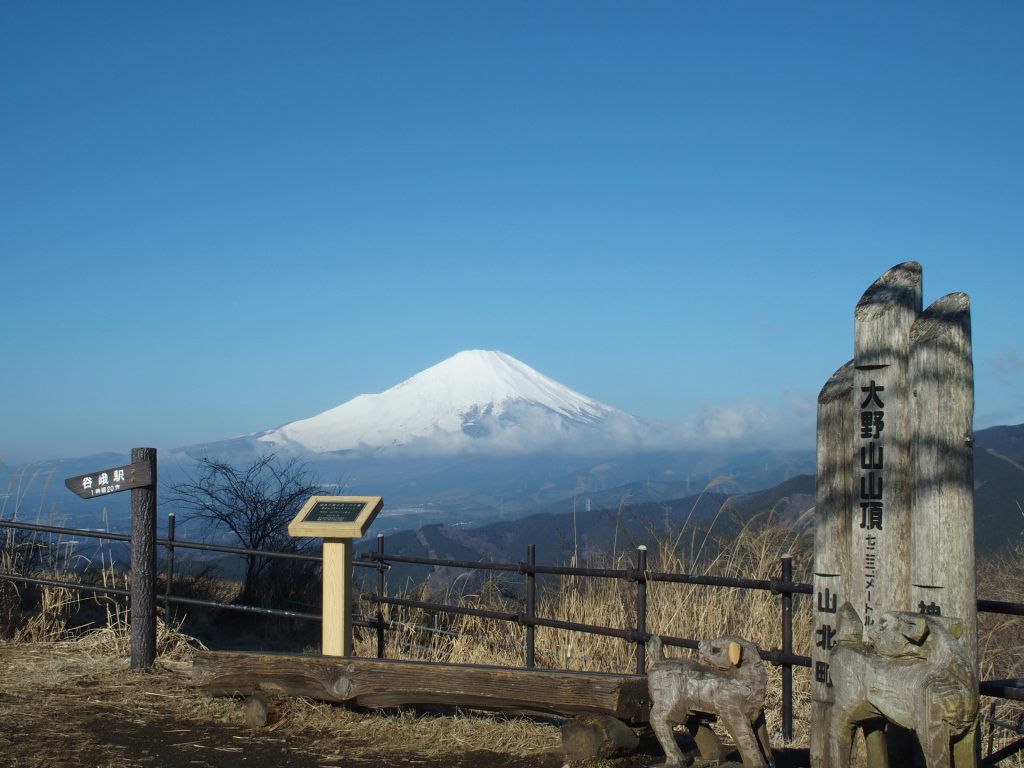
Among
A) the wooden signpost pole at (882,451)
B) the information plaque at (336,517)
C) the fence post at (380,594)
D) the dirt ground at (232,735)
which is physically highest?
the wooden signpost pole at (882,451)

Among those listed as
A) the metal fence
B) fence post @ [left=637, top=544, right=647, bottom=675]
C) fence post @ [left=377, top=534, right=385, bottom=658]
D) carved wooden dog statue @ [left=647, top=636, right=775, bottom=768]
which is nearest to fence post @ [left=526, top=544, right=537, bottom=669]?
the metal fence

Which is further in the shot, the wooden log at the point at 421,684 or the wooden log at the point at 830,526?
Answer: the wooden log at the point at 421,684

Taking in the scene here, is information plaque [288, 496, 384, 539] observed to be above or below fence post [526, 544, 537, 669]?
above

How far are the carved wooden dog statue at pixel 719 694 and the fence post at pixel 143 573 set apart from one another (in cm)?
445

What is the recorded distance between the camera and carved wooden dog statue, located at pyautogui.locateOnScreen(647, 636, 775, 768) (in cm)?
394

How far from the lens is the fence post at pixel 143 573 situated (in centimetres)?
721

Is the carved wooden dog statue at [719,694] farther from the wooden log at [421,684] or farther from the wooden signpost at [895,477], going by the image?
the wooden log at [421,684]

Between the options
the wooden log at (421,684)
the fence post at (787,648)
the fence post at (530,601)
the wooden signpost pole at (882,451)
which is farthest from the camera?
the fence post at (530,601)

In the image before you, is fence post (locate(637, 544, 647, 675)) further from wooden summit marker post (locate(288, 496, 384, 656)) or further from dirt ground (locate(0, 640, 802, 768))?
wooden summit marker post (locate(288, 496, 384, 656))

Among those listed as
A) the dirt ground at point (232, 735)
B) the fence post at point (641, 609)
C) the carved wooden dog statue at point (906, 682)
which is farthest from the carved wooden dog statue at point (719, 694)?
the fence post at point (641, 609)

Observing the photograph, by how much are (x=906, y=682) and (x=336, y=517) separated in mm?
3632

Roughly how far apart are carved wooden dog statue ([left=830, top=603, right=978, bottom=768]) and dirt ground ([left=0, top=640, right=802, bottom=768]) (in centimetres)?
120

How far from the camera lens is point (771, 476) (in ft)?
140

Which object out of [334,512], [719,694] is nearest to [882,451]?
[719,694]
